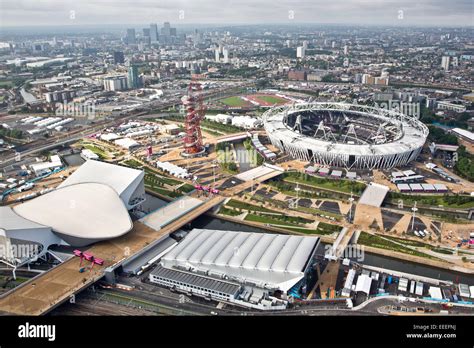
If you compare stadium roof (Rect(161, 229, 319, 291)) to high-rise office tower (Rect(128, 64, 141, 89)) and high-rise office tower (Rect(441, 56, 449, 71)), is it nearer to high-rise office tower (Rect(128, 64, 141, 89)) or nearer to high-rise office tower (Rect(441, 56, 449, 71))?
high-rise office tower (Rect(128, 64, 141, 89))

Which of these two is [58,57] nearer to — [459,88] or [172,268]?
[459,88]

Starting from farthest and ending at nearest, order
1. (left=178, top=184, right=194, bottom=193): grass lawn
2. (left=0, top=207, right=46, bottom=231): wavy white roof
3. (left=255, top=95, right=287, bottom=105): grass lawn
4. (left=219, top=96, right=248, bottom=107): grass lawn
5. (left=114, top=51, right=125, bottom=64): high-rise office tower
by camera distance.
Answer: (left=114, top=51, right=125, bottom=64): high-rise office tower → (left=255, top=95, right=287, bottom=105): grass lawn → (left=219, top=96, right=248, bottom=107): grass lawn → (left=178, top=184, right=194, bottom=193): grass lawn → (left=0, top=207, right=46, bottom=231): wavy white roof

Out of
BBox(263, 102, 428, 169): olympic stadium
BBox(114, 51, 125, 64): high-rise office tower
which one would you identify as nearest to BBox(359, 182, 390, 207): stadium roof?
BBox(263, 102, 428, 169): olympic stadium

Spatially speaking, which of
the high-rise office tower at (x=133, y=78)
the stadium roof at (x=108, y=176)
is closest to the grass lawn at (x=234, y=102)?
the high-rise office tower at (x=133, y=78)

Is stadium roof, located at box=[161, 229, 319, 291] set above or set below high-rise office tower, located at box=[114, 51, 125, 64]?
below

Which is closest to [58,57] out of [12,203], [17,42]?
[17,42]

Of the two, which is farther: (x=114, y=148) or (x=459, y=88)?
(x=459, y=88)

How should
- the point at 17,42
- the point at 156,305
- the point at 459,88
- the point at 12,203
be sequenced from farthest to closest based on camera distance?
the point at 17,42 → the point at 459,88 → the point at 12,203 → the point at 156,305

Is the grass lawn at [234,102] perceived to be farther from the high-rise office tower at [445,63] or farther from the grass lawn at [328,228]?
the high-rise office tower at [445,63]

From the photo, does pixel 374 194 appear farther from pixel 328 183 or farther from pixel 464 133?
pixel 464 133
